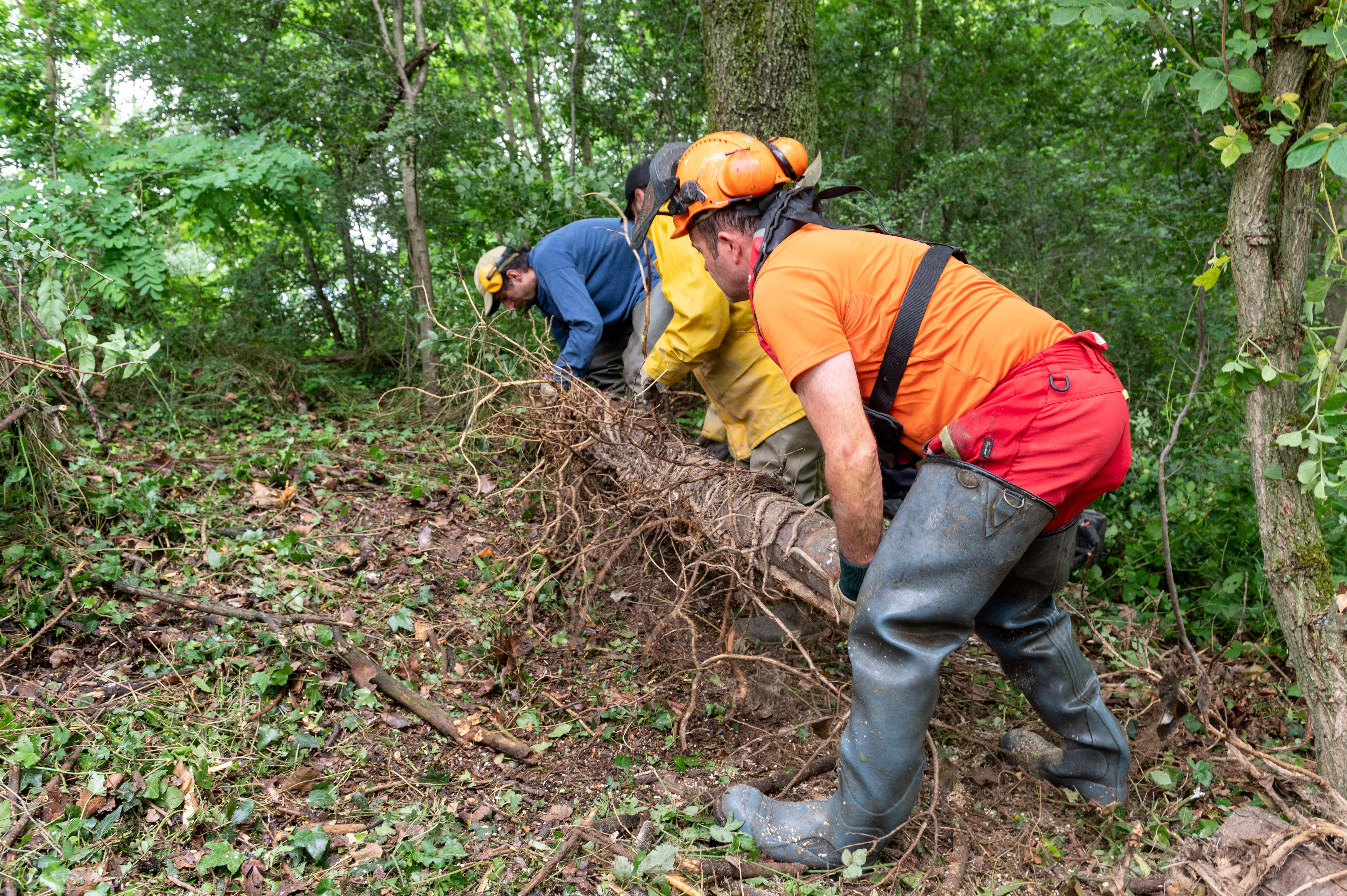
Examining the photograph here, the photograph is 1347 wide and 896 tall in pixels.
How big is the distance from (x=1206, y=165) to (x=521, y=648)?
4725 millimetres

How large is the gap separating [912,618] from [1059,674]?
0.76 meters

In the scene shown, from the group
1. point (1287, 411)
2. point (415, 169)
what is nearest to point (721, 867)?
point (1287, 411)

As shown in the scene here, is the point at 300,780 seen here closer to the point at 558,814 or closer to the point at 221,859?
the point at 221,859

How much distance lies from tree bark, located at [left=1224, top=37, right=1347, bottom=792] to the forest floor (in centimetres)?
36

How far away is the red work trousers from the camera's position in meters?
1.88

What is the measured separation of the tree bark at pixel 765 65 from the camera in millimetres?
4258

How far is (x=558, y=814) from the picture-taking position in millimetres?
2303

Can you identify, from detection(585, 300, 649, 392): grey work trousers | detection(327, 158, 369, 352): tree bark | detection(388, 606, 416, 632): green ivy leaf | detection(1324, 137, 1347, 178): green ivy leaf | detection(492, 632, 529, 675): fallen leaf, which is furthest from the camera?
detection(327, 158, 369, 352): tree bark

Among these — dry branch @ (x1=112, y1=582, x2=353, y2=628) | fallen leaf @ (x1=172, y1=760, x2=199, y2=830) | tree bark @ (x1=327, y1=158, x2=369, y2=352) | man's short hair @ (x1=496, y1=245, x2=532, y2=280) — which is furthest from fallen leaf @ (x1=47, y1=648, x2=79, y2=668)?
tree bark @ (x1=327, y1=158, x2=369, y2=352)

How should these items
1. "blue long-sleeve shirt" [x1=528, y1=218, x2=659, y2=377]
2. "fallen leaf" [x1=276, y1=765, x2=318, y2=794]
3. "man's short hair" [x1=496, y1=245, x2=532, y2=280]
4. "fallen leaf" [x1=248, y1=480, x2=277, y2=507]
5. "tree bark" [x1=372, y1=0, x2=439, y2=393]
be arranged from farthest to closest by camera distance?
1. "tree bark" [x1=372, y1=0, x2=439, y2=393]
2. "man's short hair" [x1=496, y1=245, x2=532, y2=280]
3. "blue long-sleeve shirt" [x1=528, y1=218, x2=659, y2=377]
4. "fallen leaf" [x1=248, y1=480, x2=277, y2=507]
5. "fallen leaf" [x1=276, y1=765, x2=318, y2=794]

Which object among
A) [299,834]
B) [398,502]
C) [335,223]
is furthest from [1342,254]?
[335,223]

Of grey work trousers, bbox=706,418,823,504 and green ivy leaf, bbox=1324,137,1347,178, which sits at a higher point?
green ivy leaf, bbox=1324,137,1347,178

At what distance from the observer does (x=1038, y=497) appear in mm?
1887

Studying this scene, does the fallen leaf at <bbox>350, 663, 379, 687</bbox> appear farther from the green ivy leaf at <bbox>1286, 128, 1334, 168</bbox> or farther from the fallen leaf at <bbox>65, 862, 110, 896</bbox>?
the green ivy leaf at <bbox>1286, 128, 1334, 168</bbox>
